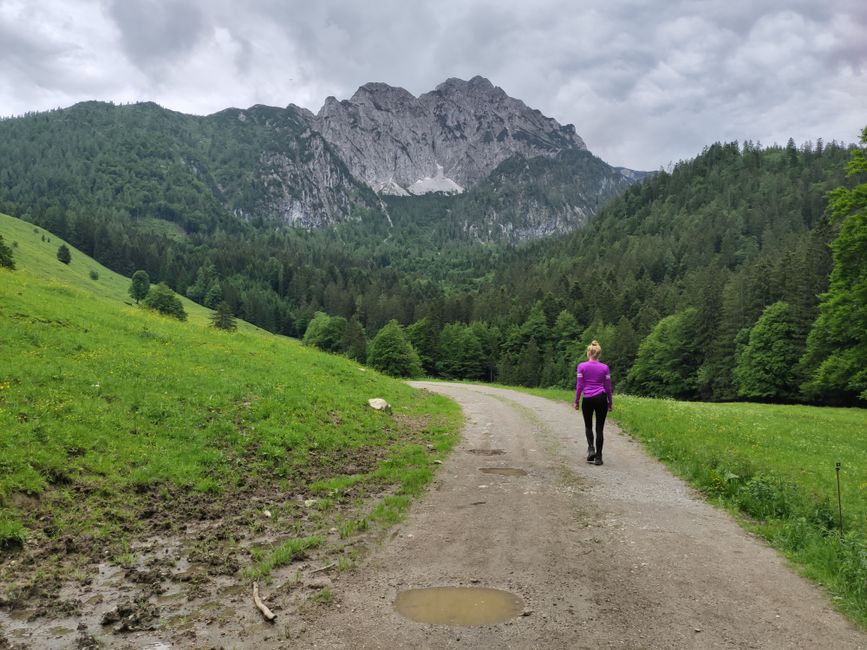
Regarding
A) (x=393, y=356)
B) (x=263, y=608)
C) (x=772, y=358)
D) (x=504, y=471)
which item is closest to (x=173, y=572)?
(x=263, y=608)

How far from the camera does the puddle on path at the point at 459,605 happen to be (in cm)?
637

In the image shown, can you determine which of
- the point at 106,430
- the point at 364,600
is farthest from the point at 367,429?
the point at 364,600

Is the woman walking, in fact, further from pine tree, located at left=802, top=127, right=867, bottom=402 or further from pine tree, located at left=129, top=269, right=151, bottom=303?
pine tree, located at left=129, top=269, right=151, bottom=303

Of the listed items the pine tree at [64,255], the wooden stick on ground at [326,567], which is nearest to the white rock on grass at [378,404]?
the wooden stick on ground at [326,567]

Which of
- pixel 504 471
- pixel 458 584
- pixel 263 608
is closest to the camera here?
pixel 263 608

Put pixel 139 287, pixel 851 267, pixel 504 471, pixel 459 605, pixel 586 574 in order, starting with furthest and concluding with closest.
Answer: pixel 139 287, pixel 851 267, pixel 504 471, pixel 586 574, pixel 459 605

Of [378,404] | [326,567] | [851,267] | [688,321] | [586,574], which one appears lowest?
[326,567]

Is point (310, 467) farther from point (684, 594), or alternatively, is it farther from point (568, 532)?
point (684, 594)

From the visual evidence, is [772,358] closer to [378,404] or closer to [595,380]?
[378,404]

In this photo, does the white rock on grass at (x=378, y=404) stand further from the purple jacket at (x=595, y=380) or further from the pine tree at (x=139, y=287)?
the pine tree at (x=139, y=287)

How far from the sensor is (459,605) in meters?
6.73

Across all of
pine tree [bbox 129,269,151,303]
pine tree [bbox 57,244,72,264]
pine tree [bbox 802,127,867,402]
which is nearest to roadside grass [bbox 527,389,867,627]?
pine tree [bbox 802,127,867,402]

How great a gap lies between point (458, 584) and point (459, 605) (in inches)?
23.7

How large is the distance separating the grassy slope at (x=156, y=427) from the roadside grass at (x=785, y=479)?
732cm
